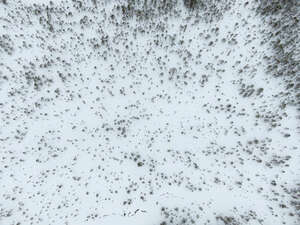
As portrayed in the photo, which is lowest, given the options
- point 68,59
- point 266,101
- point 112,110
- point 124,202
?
point 124,202

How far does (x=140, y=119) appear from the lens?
1290 cm

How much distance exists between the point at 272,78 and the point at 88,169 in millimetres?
14954

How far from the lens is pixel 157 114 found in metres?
13.0

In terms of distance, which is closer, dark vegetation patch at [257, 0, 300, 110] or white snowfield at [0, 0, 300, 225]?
white snowfield at [0, 0, 300, 225]

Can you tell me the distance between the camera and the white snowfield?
386 inches

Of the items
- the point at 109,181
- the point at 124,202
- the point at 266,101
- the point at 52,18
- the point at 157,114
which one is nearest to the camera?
the point at 124,202

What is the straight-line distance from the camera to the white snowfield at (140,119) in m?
9.80

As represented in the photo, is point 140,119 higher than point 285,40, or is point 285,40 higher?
point 285,40

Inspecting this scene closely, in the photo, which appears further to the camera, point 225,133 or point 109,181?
point 225,133

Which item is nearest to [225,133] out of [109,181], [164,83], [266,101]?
[266,101]

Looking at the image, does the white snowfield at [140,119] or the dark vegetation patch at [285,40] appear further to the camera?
the dark vegetation patch at [285,40]

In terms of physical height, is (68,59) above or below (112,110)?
above

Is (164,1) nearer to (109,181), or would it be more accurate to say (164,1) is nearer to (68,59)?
(68,59)

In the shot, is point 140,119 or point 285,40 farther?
point 140,119
